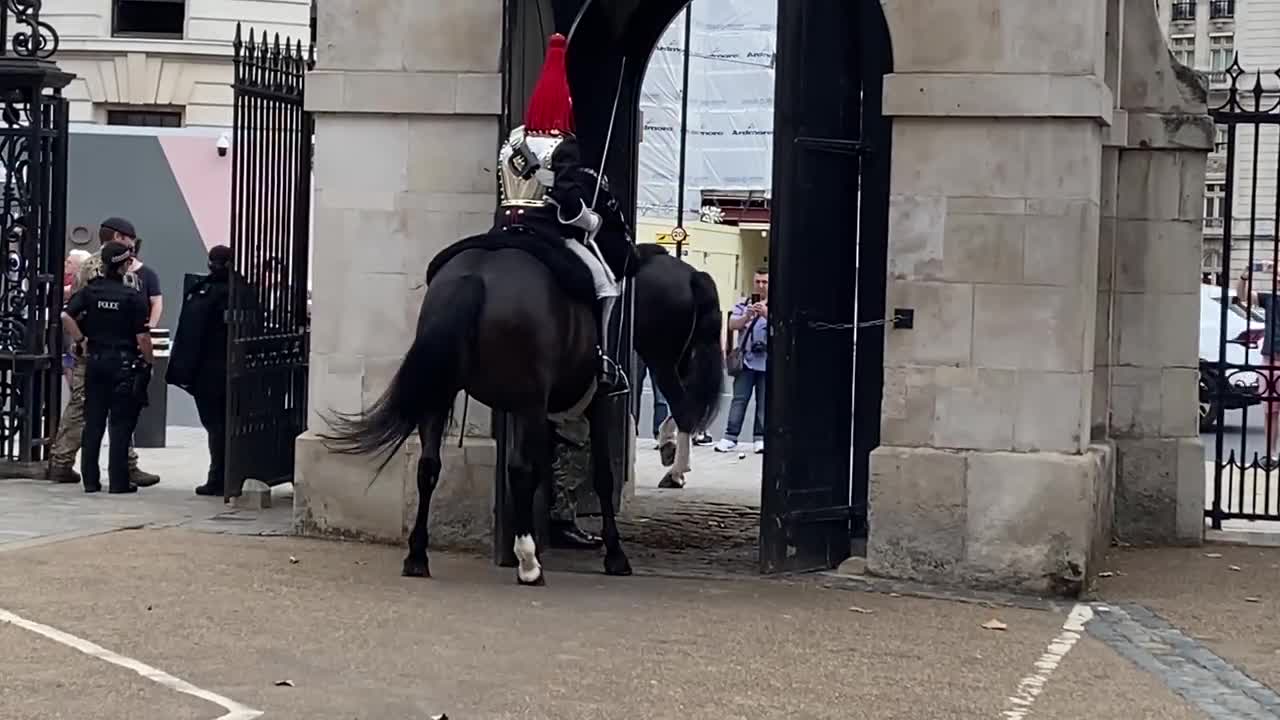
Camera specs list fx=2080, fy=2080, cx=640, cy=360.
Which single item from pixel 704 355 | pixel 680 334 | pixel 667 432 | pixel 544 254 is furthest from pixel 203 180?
pixel 544 254

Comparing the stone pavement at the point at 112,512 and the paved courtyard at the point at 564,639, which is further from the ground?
the stone pavement at the point at 112,512

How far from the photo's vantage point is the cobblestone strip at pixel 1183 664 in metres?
7.88

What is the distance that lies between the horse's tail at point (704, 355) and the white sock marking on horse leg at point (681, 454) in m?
0.88

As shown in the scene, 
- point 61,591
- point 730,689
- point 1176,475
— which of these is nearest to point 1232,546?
point 1176,475

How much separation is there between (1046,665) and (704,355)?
6.03 metres

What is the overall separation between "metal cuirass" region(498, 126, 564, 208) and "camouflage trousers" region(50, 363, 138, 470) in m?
5.27

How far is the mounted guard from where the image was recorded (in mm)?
9922

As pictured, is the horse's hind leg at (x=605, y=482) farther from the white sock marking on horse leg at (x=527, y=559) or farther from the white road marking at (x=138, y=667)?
the white road marking at (x=138, y=667)

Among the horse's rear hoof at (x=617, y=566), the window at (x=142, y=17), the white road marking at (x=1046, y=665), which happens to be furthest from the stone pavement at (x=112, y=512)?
the window at (x=142, y=17)

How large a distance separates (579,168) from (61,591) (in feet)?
10.1

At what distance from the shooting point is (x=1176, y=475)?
41.7 feet

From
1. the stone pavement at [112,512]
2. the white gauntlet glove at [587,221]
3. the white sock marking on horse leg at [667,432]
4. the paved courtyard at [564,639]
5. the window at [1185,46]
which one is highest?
the window at [1185,46]

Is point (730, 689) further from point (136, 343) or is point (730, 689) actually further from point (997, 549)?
point (136, 343)

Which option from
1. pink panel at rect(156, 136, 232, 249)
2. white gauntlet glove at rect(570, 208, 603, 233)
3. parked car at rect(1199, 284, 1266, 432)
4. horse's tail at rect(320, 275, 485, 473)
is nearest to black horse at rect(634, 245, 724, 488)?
parked car at rect(1199, 284, 1266, 432)
